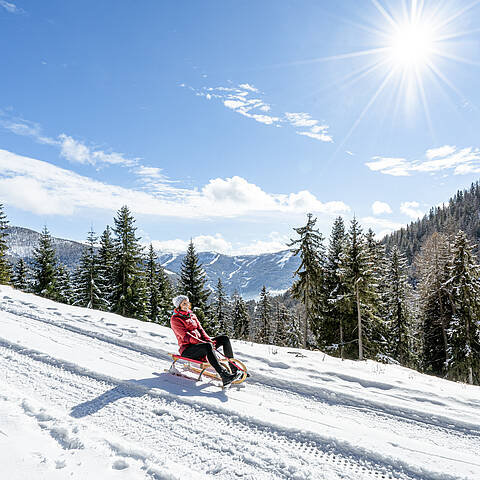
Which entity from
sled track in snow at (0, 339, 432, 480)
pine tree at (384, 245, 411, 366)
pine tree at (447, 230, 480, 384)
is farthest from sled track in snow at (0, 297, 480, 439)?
pine tree at (384, 245, 411, 366)

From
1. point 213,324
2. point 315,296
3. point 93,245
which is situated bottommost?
point 213,324

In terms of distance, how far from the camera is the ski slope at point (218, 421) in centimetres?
341

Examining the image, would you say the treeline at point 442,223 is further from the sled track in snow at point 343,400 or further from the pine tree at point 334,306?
the sled track in snow at point 343,400

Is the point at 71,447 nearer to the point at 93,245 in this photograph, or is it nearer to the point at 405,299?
the point at 405,299

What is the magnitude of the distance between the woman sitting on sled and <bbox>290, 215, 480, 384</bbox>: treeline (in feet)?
57.3

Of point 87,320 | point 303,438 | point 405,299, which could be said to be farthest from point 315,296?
point 303,438

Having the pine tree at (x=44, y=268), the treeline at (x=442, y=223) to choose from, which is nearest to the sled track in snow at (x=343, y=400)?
the pine tree at (x=44, y=268)

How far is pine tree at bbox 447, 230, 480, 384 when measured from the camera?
22.9 metres

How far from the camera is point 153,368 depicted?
6.59 m

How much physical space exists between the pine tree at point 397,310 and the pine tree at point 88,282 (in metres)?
27.2

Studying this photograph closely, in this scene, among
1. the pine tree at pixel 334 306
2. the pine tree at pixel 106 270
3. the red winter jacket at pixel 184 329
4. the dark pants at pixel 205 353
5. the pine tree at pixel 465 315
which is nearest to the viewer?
the dark pants at pixel 205 353

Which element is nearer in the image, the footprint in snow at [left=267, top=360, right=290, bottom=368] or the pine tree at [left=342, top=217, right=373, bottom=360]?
the footprint in snow at [left=267, top=360, right=290, bottom=368]

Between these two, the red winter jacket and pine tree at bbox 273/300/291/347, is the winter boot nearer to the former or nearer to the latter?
the red winter jacket

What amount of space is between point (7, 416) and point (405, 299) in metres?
29.4
